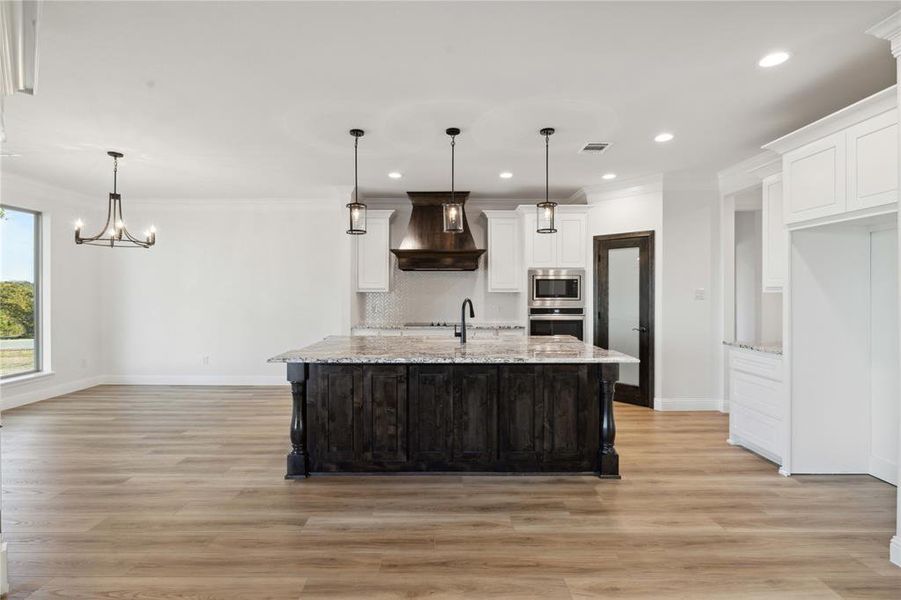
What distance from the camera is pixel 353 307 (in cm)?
630

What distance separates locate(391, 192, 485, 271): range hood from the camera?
612 centimetres

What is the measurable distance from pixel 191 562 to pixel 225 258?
5222 millimetres

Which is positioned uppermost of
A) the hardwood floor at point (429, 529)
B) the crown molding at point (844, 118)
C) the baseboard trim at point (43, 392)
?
the crown molding at point (844, 118)

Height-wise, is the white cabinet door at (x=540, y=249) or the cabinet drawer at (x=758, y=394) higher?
the white cabinet door at (x=540, y=249)

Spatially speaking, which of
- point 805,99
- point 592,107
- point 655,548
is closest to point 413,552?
point 655,548

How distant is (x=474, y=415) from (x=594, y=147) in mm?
2677

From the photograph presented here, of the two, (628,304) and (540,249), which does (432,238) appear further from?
(628,304)

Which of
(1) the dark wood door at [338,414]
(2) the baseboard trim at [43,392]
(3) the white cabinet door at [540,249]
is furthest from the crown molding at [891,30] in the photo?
(2) the baseboard trim at [43,392]

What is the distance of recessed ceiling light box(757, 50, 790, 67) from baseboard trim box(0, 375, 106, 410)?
7.18 meters

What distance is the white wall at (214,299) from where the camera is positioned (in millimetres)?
6805

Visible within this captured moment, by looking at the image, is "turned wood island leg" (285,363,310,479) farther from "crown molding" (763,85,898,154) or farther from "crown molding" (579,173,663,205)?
"crown molding" (579,173,663,205)

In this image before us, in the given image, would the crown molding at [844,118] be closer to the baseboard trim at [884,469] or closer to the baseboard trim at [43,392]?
the baseboard trim at [884,469]

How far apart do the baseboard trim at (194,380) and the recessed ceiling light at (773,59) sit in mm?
6262

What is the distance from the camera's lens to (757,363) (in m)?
3.89
